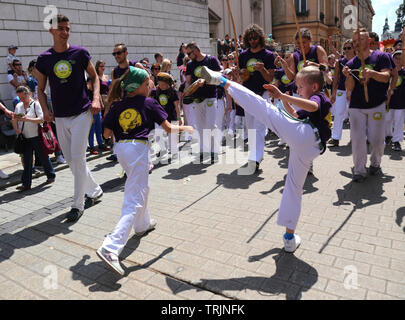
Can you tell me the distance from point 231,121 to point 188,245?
23.9 ft

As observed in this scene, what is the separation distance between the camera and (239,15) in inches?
1142

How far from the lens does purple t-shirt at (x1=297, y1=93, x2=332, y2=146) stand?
Result: 3248 mm

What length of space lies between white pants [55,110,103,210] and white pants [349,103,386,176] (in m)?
4.04

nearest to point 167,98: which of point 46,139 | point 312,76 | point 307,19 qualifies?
point 46,139

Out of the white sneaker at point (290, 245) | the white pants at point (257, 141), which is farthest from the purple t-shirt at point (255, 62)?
the white sneaker at point (290, 245)

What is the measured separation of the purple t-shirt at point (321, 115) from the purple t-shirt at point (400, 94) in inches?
208

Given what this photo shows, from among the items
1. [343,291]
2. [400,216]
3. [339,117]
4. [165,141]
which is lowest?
[343,291]

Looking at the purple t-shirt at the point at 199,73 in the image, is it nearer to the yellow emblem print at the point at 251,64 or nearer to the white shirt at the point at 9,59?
the yellow emblem print at the point at 251,64

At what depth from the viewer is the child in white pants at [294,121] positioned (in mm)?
3160

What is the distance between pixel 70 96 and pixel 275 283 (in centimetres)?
341

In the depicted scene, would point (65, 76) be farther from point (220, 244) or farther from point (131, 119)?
point (220, 244)

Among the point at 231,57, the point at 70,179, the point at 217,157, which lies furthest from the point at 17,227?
the point at 231,57

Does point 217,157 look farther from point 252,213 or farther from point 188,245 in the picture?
point 188,245
